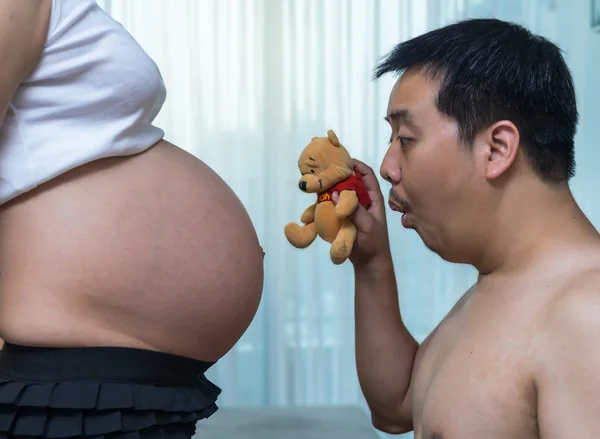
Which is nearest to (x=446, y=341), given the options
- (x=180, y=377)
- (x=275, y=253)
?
(x=180, y=377)

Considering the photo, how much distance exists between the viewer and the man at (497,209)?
703 mm

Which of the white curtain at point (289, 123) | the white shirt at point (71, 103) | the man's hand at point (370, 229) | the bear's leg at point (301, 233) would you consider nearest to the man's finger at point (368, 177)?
the man's hand at point (370, 229)

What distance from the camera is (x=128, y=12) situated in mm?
2561

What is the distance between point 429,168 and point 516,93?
127mm

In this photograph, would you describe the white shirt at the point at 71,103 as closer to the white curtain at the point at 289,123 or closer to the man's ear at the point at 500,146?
the man's ear at the point at 500,146

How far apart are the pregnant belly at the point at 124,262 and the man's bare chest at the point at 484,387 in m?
0.28

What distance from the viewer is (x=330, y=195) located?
3.26 ft

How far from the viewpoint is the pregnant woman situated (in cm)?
76

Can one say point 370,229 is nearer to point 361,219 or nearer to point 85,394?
point 361,219

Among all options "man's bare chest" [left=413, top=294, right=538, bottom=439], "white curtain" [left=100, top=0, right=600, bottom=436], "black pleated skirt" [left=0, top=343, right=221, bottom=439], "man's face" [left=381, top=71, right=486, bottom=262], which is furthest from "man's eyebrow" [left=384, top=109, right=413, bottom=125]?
"white curtain" [left=100, top=0, right=600, bottom=436]

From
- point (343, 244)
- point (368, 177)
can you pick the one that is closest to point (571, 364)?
point (343, 244)

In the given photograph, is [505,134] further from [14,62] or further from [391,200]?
[14,62]

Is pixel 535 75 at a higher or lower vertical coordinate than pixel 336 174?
higher

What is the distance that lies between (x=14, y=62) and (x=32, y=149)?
0.32 feet
